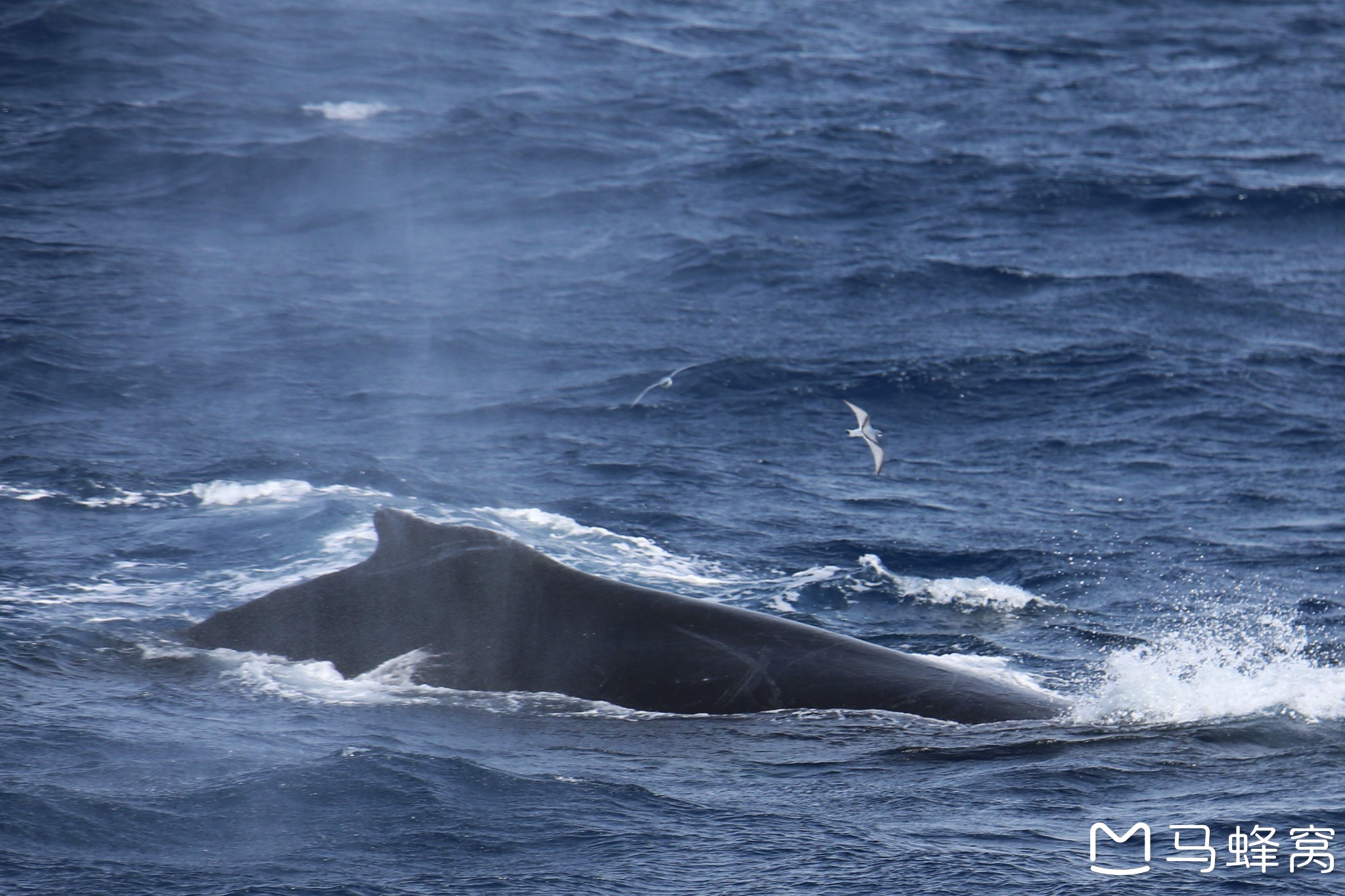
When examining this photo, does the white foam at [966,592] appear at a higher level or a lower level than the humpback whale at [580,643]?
lower

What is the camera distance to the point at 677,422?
18109mm

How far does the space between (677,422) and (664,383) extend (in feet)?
1.68

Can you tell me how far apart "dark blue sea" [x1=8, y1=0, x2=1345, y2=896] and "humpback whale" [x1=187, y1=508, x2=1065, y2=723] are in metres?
0.21

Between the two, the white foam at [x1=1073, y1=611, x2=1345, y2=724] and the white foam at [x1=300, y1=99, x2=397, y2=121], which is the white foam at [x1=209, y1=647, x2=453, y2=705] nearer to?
the white foam at [x1=1073, y1=611, x2=1345, y2=724]

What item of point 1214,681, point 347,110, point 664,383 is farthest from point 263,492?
point 347,110

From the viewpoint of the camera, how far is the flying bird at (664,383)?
721 inches

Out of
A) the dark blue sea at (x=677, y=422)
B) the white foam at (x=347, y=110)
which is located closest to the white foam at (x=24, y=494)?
the dark blue sea at (x=677, y=422)

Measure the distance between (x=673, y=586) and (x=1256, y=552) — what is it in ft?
19.7

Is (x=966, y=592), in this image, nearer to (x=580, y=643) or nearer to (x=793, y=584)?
(x=793, y=584)

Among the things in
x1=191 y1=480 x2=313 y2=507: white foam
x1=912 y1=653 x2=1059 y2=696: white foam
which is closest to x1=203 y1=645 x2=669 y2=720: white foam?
x1=912 y1=653 x2=1059 y2=696: white foam

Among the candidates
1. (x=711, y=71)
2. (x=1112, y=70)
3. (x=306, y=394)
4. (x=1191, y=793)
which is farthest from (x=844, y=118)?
(x=1191, y=793)

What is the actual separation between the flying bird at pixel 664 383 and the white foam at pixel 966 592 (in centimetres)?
502

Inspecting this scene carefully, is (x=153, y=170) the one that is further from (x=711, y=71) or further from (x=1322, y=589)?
(x=1322, y=589)

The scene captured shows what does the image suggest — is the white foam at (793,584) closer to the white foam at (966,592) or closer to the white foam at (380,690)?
the white foam at (966,592)
